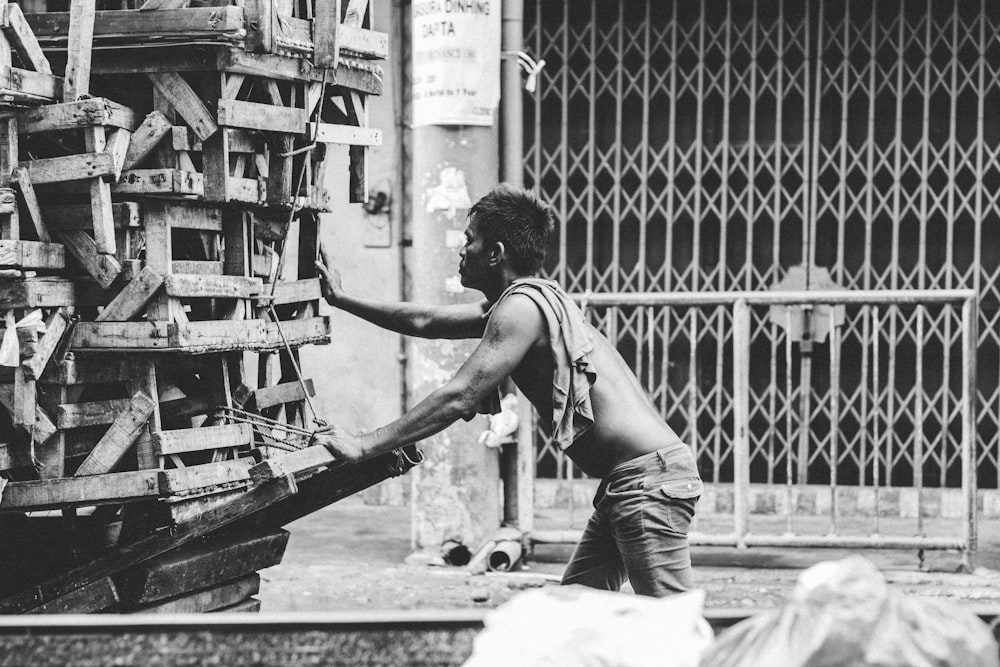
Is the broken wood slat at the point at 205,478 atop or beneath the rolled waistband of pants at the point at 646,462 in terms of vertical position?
beneath

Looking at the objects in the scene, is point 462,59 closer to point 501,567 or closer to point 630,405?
point 501,567

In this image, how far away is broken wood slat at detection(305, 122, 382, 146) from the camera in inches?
166

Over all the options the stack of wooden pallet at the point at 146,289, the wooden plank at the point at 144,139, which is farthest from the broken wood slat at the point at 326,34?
the wooden plank at the point at 144,139

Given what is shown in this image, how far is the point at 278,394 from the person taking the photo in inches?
165

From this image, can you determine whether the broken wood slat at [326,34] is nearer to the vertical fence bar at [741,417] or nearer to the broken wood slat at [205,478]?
the broken wood slat at [205,478]

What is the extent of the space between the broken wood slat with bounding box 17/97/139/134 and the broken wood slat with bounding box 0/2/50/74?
12cm

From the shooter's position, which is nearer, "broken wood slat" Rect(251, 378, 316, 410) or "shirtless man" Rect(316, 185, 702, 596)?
"shirtless man" Rect(316, 185, 702, 596)

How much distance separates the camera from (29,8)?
4227 mm

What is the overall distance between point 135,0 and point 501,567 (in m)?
3.38

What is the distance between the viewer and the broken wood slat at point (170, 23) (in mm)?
3668

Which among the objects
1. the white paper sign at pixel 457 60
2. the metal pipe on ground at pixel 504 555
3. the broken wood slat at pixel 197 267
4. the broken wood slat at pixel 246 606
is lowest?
the metal pipe on ground at pixel 504 555

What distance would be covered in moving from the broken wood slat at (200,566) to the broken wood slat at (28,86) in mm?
1383

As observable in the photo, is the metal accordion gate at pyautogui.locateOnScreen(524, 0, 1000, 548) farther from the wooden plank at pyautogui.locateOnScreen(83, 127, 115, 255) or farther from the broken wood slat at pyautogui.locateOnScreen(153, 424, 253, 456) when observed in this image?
the wooden plank at pyautogui.locateOnScreen(83, 127, 115, 255)

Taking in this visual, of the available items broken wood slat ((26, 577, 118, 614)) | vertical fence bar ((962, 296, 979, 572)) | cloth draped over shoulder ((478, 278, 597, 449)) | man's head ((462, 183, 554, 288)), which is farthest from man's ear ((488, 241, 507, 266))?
vertical fence bar ((962, 296, 979, 572))
